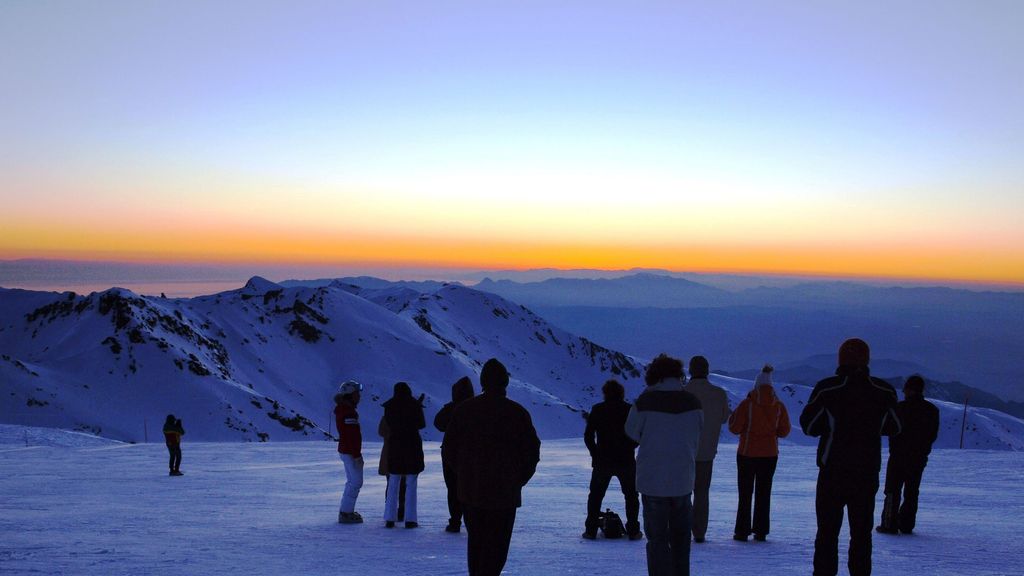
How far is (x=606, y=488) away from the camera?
11.1 metres

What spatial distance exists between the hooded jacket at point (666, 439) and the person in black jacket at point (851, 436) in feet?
3.23

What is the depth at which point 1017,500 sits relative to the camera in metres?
16.2

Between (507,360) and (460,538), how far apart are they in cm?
14914

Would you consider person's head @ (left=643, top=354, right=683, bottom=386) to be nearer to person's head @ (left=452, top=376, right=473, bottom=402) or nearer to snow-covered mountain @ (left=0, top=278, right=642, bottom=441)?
person's head @ (left=452, top=376, right=473, bottom=402)

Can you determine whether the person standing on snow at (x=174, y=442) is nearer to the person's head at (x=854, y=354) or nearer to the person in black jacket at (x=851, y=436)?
the person in black jacket at (x=851, y=436)

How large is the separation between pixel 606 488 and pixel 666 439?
345cm

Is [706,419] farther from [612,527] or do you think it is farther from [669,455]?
[669,455]

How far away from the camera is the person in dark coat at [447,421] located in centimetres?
999

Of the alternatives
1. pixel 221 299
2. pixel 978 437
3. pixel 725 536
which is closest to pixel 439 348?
pixel 221 299

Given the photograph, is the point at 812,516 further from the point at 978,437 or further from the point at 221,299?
the point at 978,437

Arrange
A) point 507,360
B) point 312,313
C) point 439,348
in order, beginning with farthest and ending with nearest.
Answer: point 507,360 → point 312,313 → point 439,348

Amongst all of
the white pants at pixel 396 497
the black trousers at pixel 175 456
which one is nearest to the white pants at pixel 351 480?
the white pants at pixel 396 497

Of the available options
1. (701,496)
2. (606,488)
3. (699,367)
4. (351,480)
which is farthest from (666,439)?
(351,480)

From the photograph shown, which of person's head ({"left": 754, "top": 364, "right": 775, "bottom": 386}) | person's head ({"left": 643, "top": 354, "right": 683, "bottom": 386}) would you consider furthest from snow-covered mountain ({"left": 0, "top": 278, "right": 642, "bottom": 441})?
person's head ({"left": 643, "top": 354, "right": 683, "bottom": 386})
